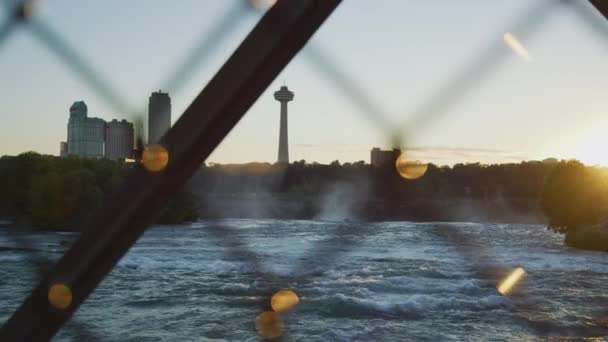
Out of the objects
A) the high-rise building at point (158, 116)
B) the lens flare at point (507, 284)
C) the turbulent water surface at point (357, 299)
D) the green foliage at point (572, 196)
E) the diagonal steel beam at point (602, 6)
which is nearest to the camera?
the diagonal steel beam at point (602, 6)

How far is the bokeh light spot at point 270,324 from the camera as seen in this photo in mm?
696

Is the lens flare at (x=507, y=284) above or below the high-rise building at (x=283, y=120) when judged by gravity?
below

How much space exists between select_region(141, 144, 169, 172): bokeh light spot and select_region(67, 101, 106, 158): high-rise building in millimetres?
287

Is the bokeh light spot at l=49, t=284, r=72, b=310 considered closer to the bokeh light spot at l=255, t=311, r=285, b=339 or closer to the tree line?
the tree line

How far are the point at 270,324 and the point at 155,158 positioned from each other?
339 millimetres

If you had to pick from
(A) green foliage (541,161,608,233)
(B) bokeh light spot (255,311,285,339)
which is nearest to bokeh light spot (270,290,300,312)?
(B) bokeh light spot (255,311,285,339)

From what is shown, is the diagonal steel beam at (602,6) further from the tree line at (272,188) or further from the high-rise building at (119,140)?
the high-rise building at (119,140)

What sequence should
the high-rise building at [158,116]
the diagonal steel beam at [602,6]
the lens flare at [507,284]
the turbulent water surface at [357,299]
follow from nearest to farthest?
the diagonal steel beam at [602,6], the high-rise building at [158,116], the lens flare at [507,284], the turbulent water surface at [357,299]

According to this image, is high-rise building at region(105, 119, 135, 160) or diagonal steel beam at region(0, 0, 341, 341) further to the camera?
high-rise building at region(105, 119, 135, 160)

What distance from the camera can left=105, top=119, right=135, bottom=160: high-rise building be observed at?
74cm

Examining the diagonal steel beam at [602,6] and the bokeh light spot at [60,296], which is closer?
the diagonal steel beam at [602,6]

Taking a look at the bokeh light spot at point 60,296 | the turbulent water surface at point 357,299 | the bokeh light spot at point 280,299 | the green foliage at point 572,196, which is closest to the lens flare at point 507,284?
the bokeh light spot at point 280,299

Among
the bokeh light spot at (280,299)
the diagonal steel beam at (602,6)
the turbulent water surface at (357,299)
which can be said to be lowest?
the turbulent water surface at (357,299)

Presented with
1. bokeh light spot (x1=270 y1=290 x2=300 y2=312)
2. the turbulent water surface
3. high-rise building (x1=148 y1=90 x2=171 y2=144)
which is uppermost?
high-rise building (x1=148 y1=90 x2=171 y2=144)
